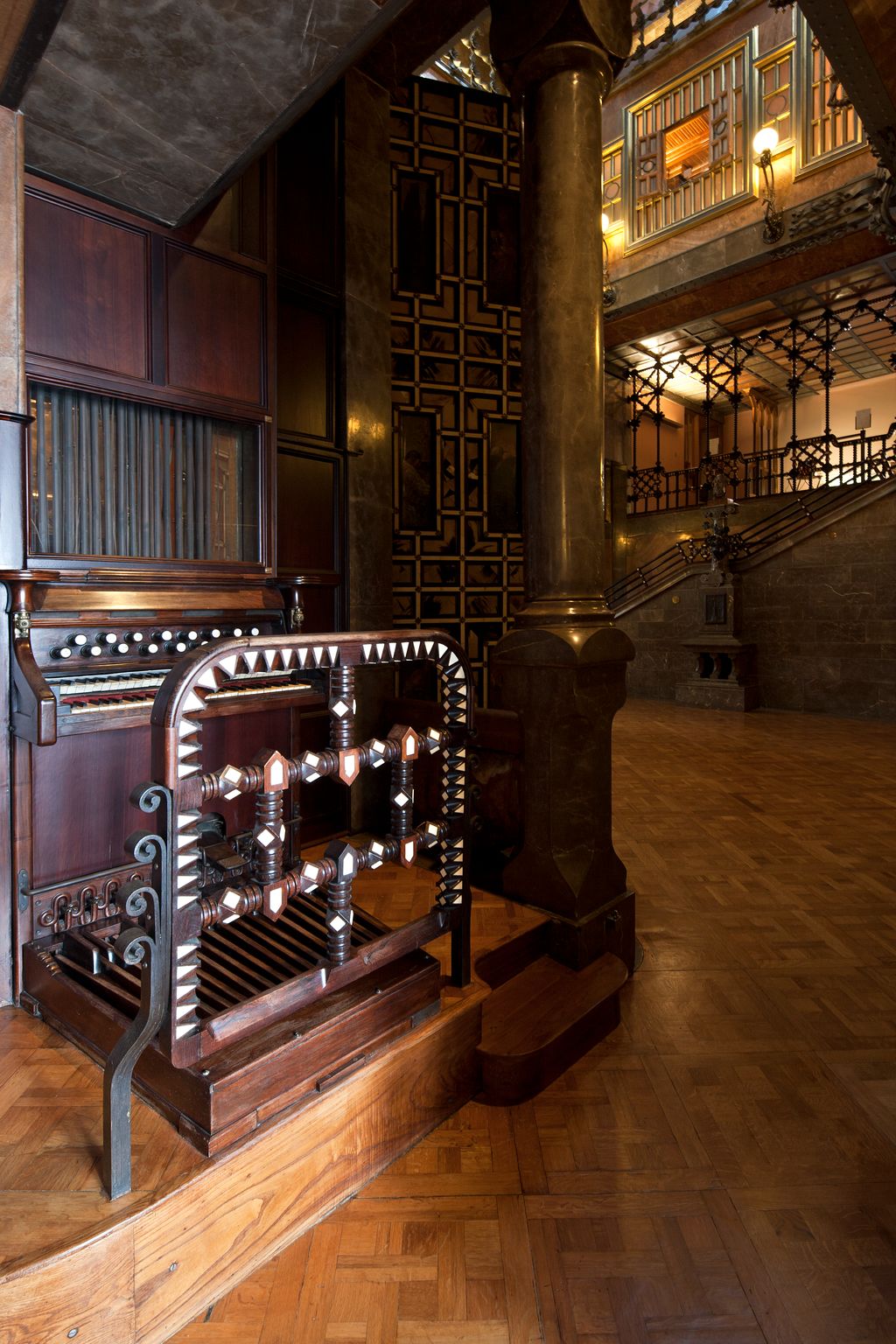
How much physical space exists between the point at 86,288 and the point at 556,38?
191cm

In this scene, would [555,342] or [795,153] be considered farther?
[795,153]

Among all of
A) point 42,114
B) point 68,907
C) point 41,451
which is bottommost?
point 68,907

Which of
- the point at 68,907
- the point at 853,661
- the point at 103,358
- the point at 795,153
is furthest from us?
the point at 795,153

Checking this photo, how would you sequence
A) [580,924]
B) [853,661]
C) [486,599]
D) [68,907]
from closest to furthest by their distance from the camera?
[68,907]
[580,924]
[486,599]
[853,661]

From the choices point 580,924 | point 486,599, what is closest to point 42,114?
point 580,924

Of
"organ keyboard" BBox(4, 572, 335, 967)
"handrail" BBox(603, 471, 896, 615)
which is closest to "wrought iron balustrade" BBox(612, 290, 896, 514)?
"handrail" BBox(603, 471, 896, 615)

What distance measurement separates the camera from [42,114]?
7.53 ft

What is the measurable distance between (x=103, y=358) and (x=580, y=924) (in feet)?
8.91

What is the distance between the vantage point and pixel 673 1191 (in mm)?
1682

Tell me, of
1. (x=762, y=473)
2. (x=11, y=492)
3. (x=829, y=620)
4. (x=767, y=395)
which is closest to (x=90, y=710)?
(x=11, y=492)

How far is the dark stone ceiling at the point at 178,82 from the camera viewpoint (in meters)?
1.95

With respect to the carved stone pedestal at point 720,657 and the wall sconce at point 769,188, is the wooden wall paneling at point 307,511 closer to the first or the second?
the carved stone pedestal at point 720,657

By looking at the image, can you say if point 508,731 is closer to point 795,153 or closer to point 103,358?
point 103,358

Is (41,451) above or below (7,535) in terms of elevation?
Answer: above
